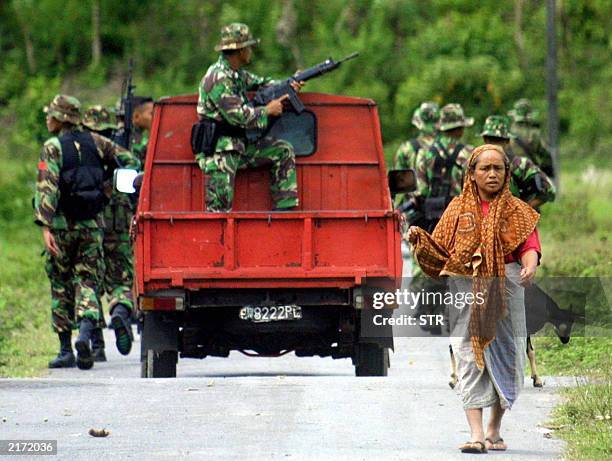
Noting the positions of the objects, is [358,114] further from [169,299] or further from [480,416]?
[480,416]

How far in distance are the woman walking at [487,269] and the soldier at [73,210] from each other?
5725 millimetres

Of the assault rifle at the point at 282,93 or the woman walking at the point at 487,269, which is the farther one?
the assault rifle at the point at 282,93

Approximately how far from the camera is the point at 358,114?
48.3 ft

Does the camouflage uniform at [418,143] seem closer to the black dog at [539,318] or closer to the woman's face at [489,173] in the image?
the black dog at [539,318]

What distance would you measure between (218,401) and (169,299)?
149cm

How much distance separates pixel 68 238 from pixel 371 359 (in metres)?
2.84

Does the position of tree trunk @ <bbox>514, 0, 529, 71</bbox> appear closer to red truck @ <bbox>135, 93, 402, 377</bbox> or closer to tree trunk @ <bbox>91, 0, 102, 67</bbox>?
tree trunk @ <bbox>91, 0, 102, 67</bbox>

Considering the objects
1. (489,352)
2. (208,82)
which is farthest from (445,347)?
(489,352)

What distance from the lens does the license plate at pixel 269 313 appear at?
13180 millimetres

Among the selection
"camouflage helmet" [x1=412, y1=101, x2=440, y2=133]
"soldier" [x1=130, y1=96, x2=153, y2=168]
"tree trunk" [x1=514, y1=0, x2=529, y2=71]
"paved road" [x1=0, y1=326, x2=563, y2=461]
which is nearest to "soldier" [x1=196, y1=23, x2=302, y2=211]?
"paved road" [x1=0, y1=326, x2=563, y2=461]

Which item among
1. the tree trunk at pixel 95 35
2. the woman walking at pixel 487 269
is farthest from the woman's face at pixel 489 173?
the tree trunk at pixel 95 35

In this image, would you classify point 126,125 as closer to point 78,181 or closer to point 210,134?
point 78,181

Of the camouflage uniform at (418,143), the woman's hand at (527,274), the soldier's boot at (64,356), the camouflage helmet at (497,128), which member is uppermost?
the camouflage uniform at (418,143)

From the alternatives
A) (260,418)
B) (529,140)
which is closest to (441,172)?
(529,140)
